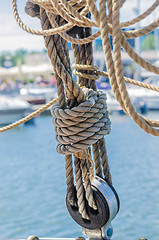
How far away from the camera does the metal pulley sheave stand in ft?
4.05

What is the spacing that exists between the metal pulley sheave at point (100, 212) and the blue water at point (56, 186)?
119 inches

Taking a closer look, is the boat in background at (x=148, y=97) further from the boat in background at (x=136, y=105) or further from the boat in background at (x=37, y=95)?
the boat in background at (x=37, y=95)

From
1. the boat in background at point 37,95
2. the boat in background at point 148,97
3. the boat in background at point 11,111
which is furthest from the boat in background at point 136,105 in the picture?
the boat in background at point 11,111

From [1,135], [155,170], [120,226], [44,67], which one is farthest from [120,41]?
[44,67]

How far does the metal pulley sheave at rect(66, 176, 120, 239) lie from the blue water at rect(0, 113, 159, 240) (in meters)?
3.03

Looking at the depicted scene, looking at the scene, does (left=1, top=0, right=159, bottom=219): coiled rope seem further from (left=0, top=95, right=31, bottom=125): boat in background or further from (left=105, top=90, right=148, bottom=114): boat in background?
(left=105, top=90, right=148, bottom=114): boat in background

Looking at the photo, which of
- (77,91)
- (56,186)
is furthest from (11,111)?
(77,91)

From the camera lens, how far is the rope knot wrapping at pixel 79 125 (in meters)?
1.15

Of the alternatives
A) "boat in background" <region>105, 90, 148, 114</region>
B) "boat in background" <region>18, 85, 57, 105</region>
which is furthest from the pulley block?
"boat in background" <region>18, 85, 57, 105</region>

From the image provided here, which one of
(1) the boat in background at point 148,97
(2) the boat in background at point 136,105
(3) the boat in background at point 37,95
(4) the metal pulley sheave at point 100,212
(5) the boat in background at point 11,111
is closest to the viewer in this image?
(4) the metal pulley sheave at point 100,212

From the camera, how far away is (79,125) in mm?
1157

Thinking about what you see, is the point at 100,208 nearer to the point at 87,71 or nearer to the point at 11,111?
the point at 87,71

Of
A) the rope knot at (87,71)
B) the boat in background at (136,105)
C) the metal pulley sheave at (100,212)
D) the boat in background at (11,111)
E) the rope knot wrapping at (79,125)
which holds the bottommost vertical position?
the boat in background at (136,105)

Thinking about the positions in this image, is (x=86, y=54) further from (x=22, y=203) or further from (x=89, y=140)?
(x=22, y=203)
